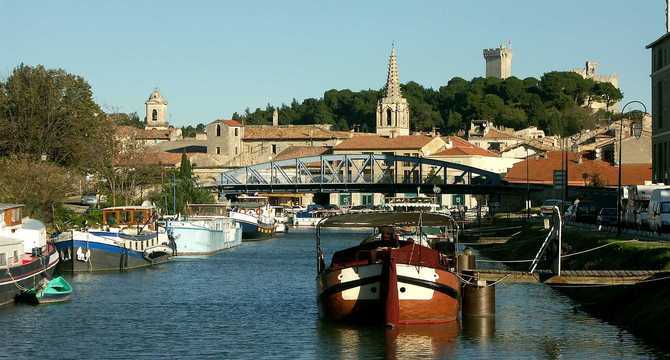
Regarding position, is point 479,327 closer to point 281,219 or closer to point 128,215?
point 128,215

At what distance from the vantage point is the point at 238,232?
9631cm

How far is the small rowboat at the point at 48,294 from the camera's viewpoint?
43.7 m

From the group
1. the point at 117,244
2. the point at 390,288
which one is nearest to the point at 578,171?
the point at 117,244

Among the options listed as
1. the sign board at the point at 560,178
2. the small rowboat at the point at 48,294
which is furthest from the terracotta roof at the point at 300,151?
the small rowboat at the point at 48,294

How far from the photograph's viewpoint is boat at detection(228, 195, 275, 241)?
10488 centimetres

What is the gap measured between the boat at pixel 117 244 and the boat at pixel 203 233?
5694 millimetres

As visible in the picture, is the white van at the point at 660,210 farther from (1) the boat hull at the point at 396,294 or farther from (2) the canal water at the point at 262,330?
(1) the boat hull at the point at 396,294

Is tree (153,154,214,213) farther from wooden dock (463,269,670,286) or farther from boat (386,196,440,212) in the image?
wooden dock (463,269,670,286)

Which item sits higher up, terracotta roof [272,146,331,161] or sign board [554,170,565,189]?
terracotta roof [272,146,331,161]

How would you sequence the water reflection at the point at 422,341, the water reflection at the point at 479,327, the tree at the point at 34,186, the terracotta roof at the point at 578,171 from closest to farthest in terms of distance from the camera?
the water reflection at the point at 422,341 < the water reflection at the point at 479,327 < the tree at the point at 34,186 < the terracotta roof at the point at 578,171

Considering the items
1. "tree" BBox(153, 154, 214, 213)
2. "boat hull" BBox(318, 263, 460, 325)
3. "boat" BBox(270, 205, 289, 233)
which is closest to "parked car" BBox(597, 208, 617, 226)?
"boat hull" BBox(318, 263, 460, 325)

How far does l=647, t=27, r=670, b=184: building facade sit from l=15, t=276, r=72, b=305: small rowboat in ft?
146

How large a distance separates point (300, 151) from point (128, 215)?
120 metres

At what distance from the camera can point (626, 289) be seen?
4006 cm
